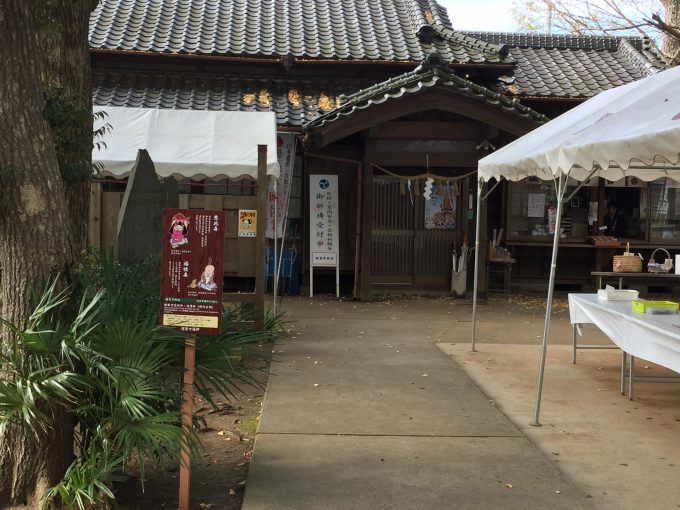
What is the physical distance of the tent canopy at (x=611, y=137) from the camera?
457cm

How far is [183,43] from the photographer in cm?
1327

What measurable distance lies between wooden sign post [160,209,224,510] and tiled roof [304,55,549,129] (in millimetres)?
7314

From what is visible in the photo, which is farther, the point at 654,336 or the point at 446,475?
the point at 654,336

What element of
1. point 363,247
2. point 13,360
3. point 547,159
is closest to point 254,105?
point 363,247

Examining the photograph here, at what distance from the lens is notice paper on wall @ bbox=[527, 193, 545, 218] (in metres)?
13.3

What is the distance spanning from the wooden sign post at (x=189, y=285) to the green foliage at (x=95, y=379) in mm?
109

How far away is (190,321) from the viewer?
399 cm

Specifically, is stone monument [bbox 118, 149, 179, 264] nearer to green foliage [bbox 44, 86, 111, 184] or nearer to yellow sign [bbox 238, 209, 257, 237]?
green foliage [bbox 44, 86, 111, 184]

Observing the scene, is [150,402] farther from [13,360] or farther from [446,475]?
[446,475]

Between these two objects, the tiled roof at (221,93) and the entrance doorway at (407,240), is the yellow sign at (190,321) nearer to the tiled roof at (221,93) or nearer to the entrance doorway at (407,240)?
the tiled roof at (221,93)

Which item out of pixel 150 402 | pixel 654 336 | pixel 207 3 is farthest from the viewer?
pixel 207 3

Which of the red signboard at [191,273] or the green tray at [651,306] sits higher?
the red signboard at [191,273]

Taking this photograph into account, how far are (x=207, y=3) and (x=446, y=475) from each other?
511 inches

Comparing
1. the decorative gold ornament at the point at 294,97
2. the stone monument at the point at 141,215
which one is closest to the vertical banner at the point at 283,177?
the decorative gold ornament at the point at 294,97
